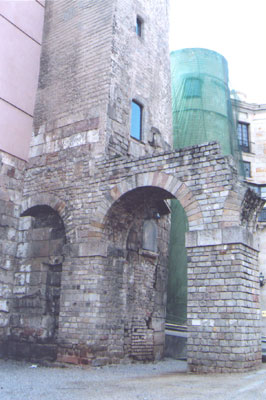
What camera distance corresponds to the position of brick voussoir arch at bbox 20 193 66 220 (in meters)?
10.4

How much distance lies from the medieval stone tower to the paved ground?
0.64 meters

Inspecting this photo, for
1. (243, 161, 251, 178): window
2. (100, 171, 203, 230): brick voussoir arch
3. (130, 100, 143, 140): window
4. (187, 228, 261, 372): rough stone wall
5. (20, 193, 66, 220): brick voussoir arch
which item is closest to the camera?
(187, 228, 261, 372): rough stone wall

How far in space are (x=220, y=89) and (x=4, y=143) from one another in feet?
38.2

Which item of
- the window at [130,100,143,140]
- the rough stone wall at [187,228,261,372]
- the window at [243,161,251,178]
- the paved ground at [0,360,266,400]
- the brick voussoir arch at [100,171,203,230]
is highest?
the window at [243,161,251,178]

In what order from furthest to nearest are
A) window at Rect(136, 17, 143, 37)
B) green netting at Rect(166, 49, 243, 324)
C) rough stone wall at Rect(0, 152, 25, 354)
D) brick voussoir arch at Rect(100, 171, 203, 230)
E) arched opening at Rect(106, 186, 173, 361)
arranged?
1. green netting at Rect(166, 49, 243, 324)
2. window at Rect(136, 17, 143, 37)
3. rough stone wall at Rect(0, 152, 25, 354)
4. arched opening at Rect(106, 186, 173, 361)
5. brick voussoir arch at Rect(100, 171, 203, 230)

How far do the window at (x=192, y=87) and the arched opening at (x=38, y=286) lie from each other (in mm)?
10401

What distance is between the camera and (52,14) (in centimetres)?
1263

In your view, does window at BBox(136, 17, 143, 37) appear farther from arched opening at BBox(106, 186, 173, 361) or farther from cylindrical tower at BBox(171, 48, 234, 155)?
cylindrical tower at BBox(171, 48, 234, 155)

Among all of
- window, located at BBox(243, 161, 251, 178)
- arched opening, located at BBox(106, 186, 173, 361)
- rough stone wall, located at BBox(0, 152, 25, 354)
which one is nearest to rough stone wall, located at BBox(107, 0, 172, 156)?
arched opening, located at BBox(106, 186, 173, 361)

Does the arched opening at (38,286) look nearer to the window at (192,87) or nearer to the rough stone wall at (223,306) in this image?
the rough stone wall at (223,306)

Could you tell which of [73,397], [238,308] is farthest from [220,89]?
[73,397]

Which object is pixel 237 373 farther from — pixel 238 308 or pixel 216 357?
pixel 238 308

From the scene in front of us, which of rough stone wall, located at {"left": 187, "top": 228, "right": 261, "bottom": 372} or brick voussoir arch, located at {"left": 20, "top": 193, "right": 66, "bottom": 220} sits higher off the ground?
brick voussoir arch, located at {"left": 20, "top": 193, "right": 66, "bottom": 220}

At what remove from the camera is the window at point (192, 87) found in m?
18.9
